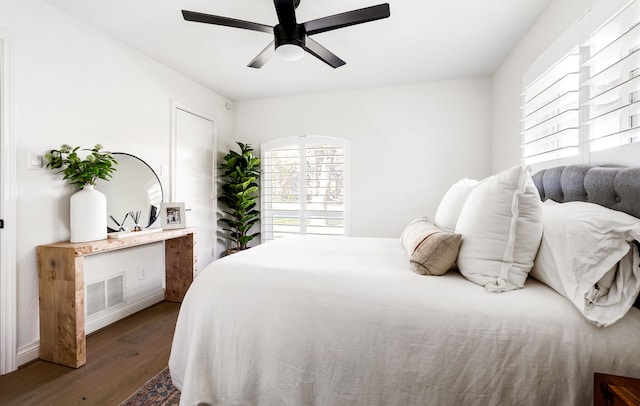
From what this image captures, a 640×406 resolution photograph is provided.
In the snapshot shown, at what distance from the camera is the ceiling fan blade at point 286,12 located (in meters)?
1.69

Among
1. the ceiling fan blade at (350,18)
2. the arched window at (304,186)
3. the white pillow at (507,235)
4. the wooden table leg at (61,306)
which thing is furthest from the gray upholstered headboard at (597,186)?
the wooden table leg at (61,306)

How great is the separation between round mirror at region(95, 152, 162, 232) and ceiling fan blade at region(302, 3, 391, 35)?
6.62 ft

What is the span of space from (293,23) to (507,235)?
1799 millimetres

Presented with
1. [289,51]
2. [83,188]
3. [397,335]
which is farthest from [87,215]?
[397,335]

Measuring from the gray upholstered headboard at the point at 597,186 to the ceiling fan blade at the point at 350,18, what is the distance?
4.49ft

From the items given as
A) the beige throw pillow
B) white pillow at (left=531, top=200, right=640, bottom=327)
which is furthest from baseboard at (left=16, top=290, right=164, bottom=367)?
white pillow at (left=531, top=200, right=640, bottom=327)

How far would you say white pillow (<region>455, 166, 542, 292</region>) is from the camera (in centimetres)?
111

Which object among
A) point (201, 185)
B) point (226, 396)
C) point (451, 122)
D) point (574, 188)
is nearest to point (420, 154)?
point (451, 122)

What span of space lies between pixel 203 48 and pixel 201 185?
64.1 inches

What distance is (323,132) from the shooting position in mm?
3840

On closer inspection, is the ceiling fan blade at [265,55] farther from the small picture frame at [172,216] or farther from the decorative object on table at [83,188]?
the small picture frame at [172,216]

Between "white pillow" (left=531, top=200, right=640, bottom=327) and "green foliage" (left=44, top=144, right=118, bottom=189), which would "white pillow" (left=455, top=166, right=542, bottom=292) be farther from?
"green foliage" (left=44, top=144, right=118, bottom=189)

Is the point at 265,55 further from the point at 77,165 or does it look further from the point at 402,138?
the point at 402,138

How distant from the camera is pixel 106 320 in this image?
2398 millimetres
